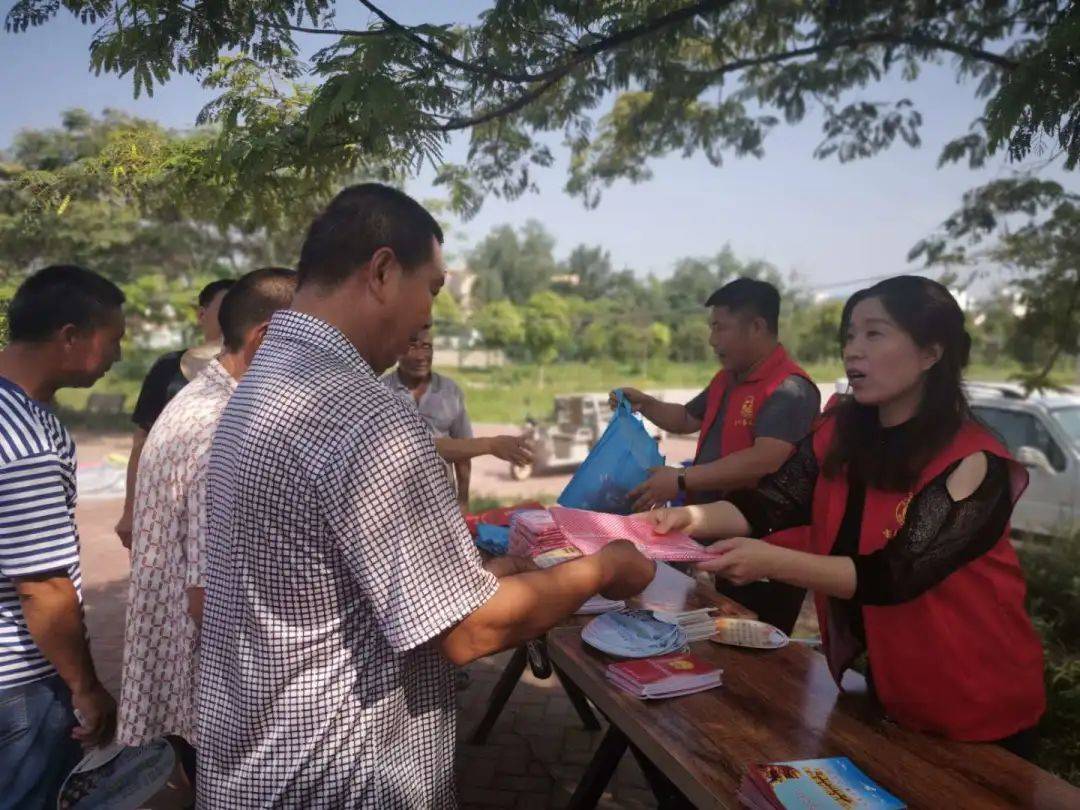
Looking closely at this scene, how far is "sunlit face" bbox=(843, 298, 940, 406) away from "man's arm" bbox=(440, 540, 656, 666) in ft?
2.87

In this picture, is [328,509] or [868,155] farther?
[868,155]

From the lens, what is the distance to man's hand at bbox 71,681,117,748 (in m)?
2.13

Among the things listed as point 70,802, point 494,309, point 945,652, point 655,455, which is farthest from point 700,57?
point 494,309

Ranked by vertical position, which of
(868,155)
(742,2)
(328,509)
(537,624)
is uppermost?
(742,2)

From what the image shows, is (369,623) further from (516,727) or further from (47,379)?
(516,727)

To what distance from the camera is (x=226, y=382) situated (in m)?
2.44

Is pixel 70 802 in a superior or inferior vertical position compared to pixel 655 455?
inferior

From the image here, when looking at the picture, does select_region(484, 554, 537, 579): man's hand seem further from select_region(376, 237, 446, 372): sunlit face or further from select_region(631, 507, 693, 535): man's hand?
select_region(631, 507, 693, 535): man's hand

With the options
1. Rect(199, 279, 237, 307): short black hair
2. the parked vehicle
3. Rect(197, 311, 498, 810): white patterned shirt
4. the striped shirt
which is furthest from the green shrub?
Rect(199, 279, 237, 307): short black hair

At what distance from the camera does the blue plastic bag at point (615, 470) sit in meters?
3.40

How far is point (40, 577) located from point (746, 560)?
1819 millimetres

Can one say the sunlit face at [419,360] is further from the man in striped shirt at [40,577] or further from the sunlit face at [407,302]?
the sunlit face at [407,302]

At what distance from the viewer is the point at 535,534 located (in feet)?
9.25

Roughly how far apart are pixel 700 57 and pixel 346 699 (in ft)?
15.1
